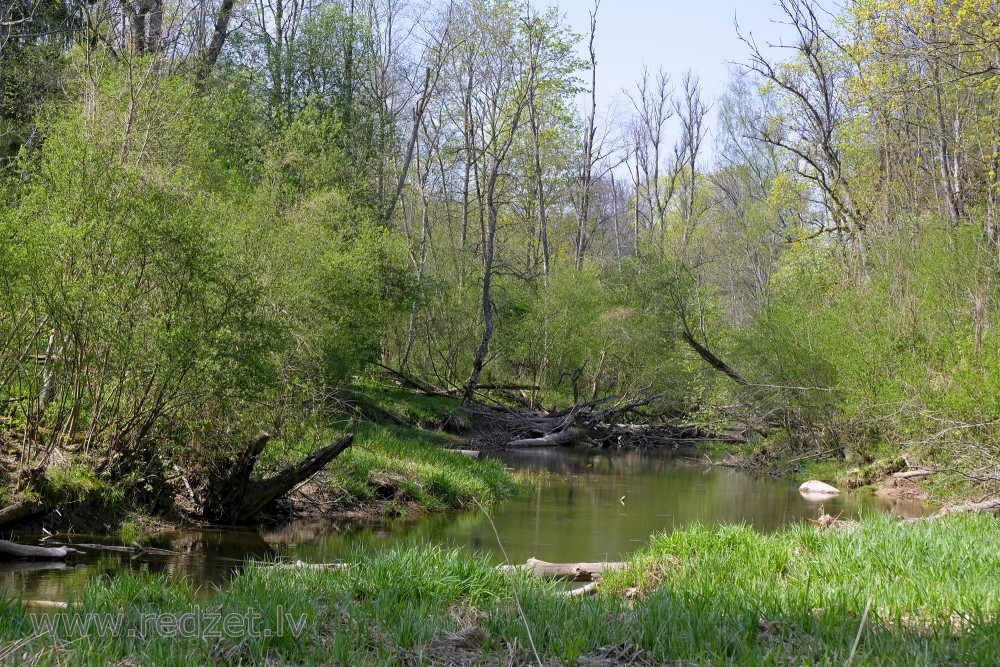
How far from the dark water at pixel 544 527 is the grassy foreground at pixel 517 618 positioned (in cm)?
162

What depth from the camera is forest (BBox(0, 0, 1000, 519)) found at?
10.2 m

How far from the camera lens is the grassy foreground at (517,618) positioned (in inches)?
161

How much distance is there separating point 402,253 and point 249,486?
12.8 m

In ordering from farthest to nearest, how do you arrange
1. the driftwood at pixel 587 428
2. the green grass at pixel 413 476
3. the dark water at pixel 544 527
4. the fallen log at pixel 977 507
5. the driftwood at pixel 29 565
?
the driftwood at pixel 587 428
the green grass at pixel 413 476
the fallen log at pixel 977 507
the dark water at pixel 544 527
the driftwood at pixel 29 565

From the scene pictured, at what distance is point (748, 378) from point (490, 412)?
888 centimetres

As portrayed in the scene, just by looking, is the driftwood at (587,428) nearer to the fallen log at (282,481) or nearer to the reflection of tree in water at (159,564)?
the fallen log at (282,481)

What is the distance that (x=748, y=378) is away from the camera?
70.5ft

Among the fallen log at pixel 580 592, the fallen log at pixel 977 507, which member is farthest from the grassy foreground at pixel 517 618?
the fallen log at pixel 977 507

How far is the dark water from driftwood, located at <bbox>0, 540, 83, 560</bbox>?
0.16m

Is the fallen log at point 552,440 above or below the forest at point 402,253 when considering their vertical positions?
below

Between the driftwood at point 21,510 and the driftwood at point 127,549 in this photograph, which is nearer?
the driftwood at point 21,510

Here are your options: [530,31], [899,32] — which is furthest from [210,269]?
[530,31]

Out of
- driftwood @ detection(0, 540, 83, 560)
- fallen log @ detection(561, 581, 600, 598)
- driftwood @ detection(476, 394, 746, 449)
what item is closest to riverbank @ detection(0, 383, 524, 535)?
driftwood @ detection(0, 540, 83, 560)

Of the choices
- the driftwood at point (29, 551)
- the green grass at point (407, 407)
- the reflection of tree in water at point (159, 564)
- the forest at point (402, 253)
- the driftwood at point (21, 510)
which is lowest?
the reflection of tree in water at point (159, 564)
